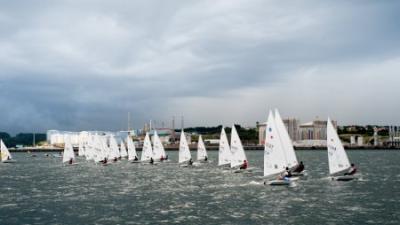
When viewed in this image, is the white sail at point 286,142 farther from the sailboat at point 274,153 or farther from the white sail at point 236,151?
the white sail at point 236,151

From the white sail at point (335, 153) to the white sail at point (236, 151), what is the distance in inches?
699

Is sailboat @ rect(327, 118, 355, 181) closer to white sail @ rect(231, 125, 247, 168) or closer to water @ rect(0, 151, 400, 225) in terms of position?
water @ rect(0, 151, 400, 225)

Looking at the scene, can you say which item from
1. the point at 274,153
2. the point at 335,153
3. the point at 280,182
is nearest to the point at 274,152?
the point at 274,153

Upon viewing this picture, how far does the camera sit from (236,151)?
3073 inches

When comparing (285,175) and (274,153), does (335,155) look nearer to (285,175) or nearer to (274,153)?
(285,175)

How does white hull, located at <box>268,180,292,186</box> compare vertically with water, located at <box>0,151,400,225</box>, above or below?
above

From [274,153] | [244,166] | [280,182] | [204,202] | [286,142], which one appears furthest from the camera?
[244,166]

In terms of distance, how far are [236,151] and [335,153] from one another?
1934 cm

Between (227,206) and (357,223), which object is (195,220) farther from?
(357,223)

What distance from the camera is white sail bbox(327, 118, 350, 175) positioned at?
6197cm

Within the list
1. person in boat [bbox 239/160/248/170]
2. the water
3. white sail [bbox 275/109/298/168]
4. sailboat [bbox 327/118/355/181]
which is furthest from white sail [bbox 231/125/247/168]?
white sail [bbox 275/109/298/168]

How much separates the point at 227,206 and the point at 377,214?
11.9 metres

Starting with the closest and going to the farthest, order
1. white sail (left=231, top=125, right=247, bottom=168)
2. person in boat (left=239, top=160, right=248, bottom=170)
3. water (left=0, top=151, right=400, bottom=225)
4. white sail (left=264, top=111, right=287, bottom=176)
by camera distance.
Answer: water (left=0, top=151, right=400, bottom=225)
white sail (left=264, top=111, right=287, bottom=176)
person in boat (left=239, top=160, right=248, bottom=170)
white sail (left=231, top=125, right=247, bottom=168)

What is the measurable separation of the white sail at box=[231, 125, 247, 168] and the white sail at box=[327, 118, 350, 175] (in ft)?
58.3
